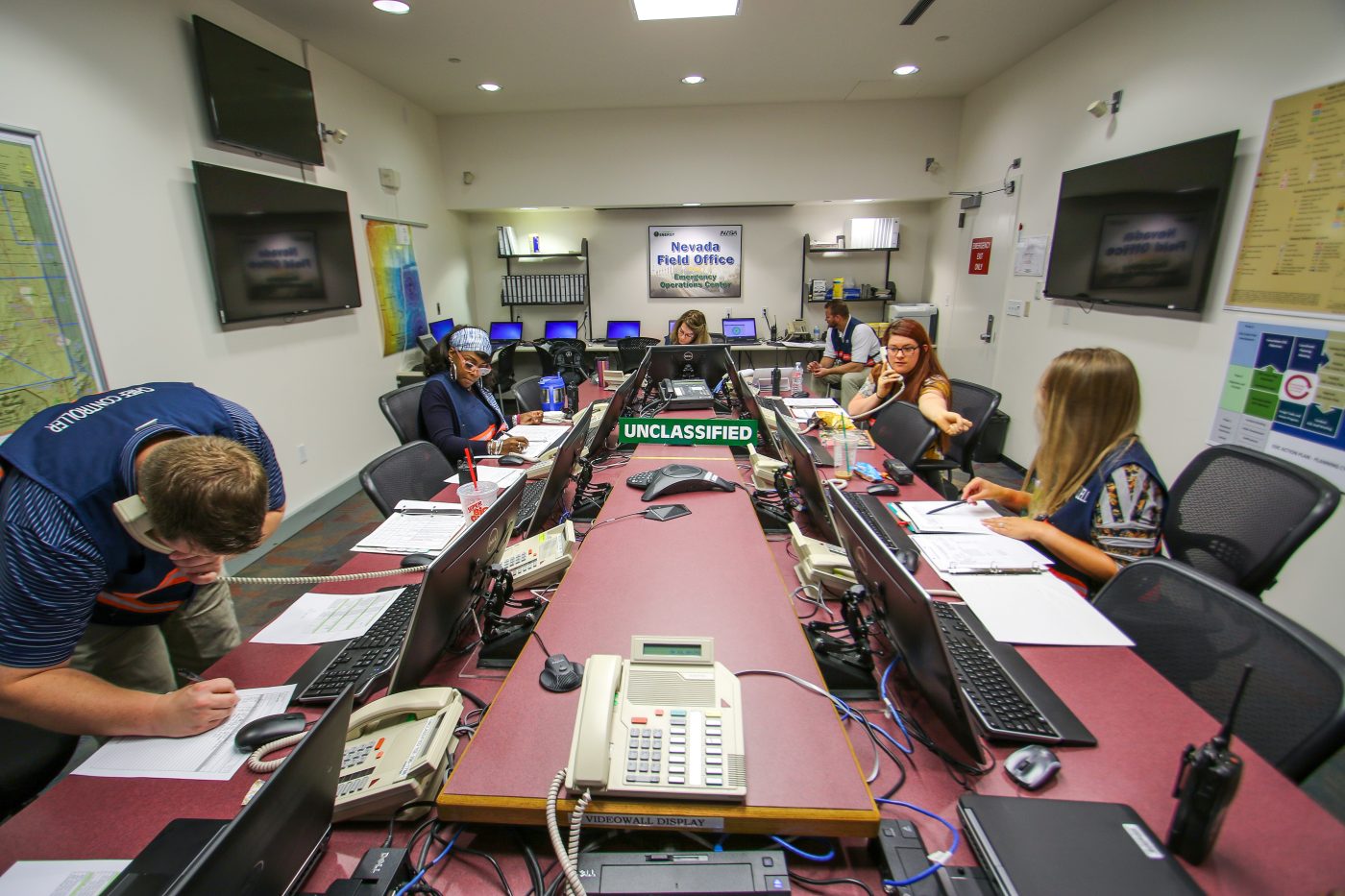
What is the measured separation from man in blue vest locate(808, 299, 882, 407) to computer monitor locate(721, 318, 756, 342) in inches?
33.0

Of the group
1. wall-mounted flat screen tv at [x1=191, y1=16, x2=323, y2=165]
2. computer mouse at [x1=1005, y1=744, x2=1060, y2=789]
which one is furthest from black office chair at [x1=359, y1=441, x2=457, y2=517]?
wall-mounted flat screen tv at [x1=191, y1=16, x2=323, y2=165]

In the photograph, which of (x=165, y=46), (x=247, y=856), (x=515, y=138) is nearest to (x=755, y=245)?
(x=515, y=138)

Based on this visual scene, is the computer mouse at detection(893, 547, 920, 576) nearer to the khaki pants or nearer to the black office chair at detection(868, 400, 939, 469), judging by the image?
the black office chair at detection(868, 400, 939, 469)

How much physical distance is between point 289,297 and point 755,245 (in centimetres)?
439

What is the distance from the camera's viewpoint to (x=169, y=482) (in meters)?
1.06

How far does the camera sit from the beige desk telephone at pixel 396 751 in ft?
2.89

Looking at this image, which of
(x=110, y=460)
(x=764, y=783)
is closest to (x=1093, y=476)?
(x=764, y=783)

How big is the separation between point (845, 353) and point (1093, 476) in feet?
12.8

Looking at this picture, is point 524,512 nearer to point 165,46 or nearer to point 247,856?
point 247,856

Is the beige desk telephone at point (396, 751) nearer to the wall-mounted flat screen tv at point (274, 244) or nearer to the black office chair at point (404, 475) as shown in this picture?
the black office chair at point (404, 475)

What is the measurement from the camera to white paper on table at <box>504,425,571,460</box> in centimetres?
266

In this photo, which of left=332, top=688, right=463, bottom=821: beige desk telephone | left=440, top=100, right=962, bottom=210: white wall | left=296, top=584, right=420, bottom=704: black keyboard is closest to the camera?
left=332, top=688, right=463, bottom=821: beige desk telephone

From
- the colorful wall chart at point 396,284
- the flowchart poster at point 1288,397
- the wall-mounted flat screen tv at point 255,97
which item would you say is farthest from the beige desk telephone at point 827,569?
the colorful wall chart at point 396,284

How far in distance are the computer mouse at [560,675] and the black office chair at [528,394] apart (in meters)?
2.67
